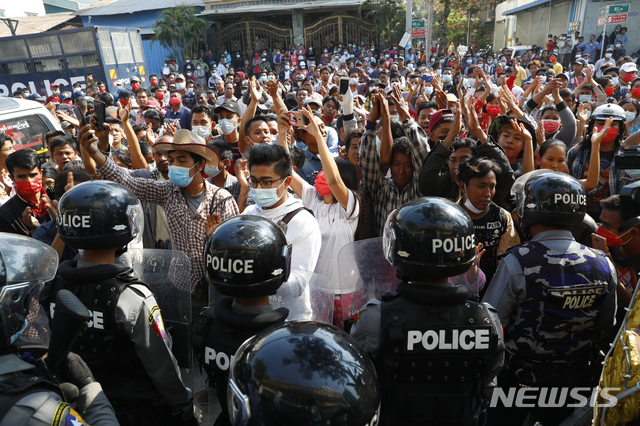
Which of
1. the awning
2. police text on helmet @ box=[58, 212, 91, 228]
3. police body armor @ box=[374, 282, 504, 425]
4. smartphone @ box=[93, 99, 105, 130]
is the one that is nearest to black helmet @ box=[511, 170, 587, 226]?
police body armor @ box=[374, 282, 504, 425]

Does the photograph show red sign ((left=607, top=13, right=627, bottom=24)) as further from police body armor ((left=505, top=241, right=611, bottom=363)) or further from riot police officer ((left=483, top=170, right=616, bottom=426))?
police body armor ((left=505, top=241, right=611, bottom=363))

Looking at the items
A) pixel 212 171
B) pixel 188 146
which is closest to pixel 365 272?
pixel 188 146

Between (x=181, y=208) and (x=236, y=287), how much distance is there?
168 centimetres

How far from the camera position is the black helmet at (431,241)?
71.4 inches

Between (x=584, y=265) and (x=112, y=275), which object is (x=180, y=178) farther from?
(x=584, y=265)

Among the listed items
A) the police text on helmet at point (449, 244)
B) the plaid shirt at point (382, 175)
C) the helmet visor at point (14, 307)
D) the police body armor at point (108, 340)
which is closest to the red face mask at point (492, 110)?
the plaid shirt at point (382, 175)

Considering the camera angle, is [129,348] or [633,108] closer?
[129,348]

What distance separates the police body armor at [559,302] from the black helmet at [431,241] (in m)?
0.55

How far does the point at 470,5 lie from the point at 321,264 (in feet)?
119

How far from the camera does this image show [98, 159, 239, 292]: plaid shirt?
3213mm

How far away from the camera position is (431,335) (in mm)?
1751

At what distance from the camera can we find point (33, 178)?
3641mm

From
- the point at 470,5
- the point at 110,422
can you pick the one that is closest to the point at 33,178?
the point at 110,422

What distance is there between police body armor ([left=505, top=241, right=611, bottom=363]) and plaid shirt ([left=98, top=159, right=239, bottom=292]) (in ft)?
6.71
